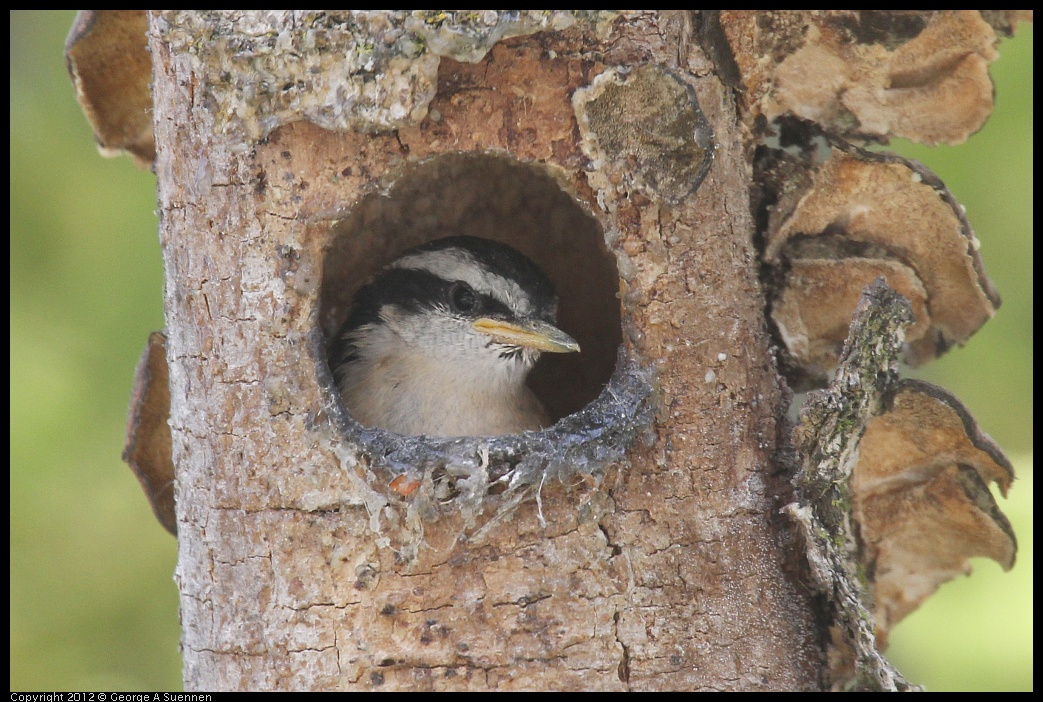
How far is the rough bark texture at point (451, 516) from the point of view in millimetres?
2756

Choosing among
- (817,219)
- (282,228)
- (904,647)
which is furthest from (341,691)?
(904,647)

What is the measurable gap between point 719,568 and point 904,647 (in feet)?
5.81

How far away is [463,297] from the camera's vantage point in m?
3.96

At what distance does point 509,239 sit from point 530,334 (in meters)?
0.93

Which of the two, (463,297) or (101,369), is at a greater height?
(101,369)

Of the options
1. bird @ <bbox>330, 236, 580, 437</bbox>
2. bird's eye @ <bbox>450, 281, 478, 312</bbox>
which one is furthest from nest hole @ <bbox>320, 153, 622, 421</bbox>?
bird's eye @ <bbox>450, 281, 478, 312</bbox>

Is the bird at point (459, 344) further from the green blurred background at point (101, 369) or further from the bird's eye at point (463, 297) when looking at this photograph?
the green blurred background at point (101, 369)

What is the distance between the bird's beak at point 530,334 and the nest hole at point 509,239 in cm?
51

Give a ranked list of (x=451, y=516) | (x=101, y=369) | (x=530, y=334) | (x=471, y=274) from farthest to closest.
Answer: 1. (x=101, y=369)
2. (x=471, y=274)
3. (x=530, y=334)
4. (x=451, y=516)

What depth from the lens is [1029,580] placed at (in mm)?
3863

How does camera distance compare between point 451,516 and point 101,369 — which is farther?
point 101,369

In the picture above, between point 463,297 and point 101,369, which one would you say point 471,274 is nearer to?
point 463,297

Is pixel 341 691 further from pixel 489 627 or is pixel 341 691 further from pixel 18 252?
pixel 18 252

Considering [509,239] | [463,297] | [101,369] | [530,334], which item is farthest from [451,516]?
[101,369]
